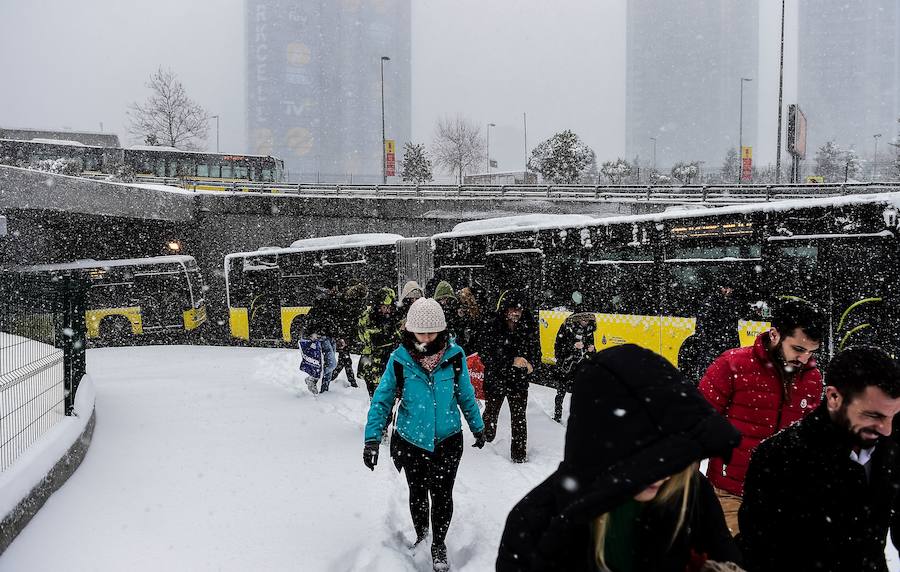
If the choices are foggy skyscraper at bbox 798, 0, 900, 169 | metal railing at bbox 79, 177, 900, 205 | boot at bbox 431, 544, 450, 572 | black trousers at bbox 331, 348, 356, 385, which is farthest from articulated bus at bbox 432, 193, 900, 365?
foggy skyscraper at bbox 798, 0, 900, 169

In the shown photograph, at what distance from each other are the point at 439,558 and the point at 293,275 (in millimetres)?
14761

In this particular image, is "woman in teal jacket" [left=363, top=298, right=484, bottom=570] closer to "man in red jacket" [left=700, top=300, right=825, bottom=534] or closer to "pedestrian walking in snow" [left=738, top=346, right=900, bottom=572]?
"man in red jacket" [left=700, top=300, right=825, bottom=534]

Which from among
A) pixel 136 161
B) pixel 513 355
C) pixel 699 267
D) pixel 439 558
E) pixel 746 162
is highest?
pixel 746 162

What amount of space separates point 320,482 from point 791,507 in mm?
5052

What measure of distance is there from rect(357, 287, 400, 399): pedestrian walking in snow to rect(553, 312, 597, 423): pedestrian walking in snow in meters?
2.53

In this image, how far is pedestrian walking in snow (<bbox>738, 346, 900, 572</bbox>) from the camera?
8.21 feet

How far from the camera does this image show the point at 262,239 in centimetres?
3219

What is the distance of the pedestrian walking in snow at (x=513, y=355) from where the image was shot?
746 centimetres

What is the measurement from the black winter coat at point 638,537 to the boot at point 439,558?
3099mm

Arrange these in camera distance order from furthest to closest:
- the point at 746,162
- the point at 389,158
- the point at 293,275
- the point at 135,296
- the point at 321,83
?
the point at 321,83 → the point at 389,158 → the point at 746,162 → the point at 135,296 → the point at 293,275

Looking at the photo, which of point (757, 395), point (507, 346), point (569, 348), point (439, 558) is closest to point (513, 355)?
point (507, 346)

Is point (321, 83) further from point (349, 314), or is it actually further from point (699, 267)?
point (699, 267)

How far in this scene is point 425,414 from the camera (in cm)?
481

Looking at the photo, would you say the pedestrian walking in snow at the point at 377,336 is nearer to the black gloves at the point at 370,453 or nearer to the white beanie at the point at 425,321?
the white beanie at the point at 425,321
